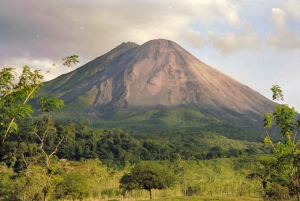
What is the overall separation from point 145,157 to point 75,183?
9821 centimetres

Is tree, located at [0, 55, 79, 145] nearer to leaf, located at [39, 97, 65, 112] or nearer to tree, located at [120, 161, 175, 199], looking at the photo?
leaf, located at [39, 97, 65, 112]

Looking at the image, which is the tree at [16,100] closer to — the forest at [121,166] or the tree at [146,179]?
the forest at [121,166]

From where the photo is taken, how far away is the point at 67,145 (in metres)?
165

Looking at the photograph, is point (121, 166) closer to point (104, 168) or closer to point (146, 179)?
point (104, 168)

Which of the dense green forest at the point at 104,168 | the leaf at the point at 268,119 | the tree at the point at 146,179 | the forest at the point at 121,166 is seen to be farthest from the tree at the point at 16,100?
the tree at the point at 146,179

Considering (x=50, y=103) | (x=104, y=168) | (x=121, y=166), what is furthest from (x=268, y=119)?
(x=121, y=166)

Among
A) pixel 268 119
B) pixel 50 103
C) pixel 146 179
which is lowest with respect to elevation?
pixel 146 179

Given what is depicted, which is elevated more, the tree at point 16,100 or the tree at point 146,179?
the tree at point 16,100

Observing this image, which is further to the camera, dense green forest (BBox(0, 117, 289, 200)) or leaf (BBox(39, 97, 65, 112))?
dense green forest (BBox(0, 117, 289, 200))

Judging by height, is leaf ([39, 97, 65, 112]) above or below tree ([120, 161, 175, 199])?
above

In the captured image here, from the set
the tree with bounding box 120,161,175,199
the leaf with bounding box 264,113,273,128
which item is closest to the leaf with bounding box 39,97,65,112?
the leaf with bounding box 264,113,273,128

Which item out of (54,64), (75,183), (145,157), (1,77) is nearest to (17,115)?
(1,77)

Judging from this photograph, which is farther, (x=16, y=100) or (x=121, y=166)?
(x=121, y=166)

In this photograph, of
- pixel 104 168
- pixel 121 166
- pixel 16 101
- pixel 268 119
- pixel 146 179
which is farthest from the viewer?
pixel 121 166
